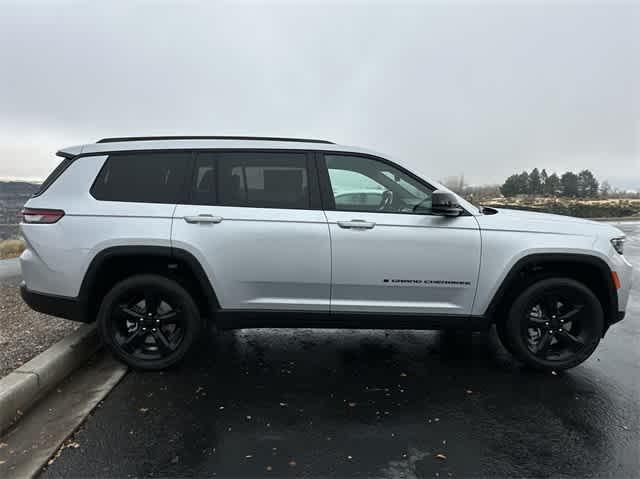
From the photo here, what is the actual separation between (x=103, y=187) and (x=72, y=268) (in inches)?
28.5

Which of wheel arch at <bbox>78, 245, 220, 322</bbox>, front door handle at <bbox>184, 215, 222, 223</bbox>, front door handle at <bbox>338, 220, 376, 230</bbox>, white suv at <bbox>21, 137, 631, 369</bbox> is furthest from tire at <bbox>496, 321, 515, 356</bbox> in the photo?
front door handle at <bbox>184, 215, 222, 223</bbox>

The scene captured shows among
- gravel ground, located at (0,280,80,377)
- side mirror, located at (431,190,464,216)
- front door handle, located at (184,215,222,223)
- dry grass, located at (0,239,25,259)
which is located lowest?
dry grass, located at (0,239,25,259)

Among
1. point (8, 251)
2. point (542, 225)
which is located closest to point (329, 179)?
point (542, 225)

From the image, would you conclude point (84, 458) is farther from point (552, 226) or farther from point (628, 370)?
point (628, 370)

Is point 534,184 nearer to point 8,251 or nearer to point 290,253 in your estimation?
point 290,253

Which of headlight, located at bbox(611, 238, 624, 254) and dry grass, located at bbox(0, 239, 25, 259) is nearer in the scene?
headlight, located at bbox(611, 238, 624, 254)

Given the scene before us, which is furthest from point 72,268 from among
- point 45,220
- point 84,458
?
point 84,458

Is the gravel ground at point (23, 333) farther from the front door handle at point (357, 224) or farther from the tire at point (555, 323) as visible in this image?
the tire at point (555, 323)

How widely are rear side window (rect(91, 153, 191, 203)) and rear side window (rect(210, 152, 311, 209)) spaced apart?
0.68ft

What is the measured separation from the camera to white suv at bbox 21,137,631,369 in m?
3.14

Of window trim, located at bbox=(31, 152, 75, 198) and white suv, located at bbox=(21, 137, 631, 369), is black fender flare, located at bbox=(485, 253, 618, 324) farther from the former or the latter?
window trim, located at bbox=(31, 152, 75, 198)

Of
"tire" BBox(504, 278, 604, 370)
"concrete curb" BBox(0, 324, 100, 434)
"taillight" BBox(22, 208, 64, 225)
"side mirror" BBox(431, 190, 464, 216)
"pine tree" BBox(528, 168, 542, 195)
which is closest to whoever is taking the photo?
"concrete curb" BBox(0, 324, 100, 434)

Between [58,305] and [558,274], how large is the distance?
14.2 feet

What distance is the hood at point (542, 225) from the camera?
10.6 ft
